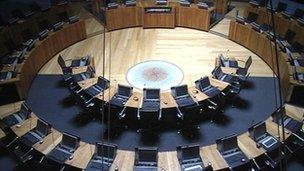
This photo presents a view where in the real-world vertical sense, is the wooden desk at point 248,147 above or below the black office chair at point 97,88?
below

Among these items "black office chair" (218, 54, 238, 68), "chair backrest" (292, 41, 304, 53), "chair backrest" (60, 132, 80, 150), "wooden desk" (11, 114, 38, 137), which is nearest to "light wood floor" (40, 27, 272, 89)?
"black office chair" (218, 54, 238, 68)

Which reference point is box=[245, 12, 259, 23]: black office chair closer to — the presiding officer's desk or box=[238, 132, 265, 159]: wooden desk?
the presiding officer's desk

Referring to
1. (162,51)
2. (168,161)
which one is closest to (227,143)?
(168,161)

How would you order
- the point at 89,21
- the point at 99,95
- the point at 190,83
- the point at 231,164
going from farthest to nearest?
the point at 89,21, the point at 190,83, the point at 99,95, the point at 231,164

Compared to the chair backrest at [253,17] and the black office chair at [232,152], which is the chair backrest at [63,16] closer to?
the chair backrest at [253,17]

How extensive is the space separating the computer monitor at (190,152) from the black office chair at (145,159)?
0.59 metres

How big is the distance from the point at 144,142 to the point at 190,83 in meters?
3.04

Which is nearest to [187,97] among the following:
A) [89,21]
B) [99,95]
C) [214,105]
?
[214,105]

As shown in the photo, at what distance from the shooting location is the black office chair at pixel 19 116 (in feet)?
30.2

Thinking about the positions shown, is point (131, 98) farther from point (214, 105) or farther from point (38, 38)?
point (38, 38)

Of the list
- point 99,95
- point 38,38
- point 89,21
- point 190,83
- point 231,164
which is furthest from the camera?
point 89,21

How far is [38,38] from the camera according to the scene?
12.6 meters

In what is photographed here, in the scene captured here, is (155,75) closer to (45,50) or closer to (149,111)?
(149,111)

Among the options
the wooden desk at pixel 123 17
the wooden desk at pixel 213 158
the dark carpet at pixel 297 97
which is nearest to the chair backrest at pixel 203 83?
the wooden desk at pixel 213 158
